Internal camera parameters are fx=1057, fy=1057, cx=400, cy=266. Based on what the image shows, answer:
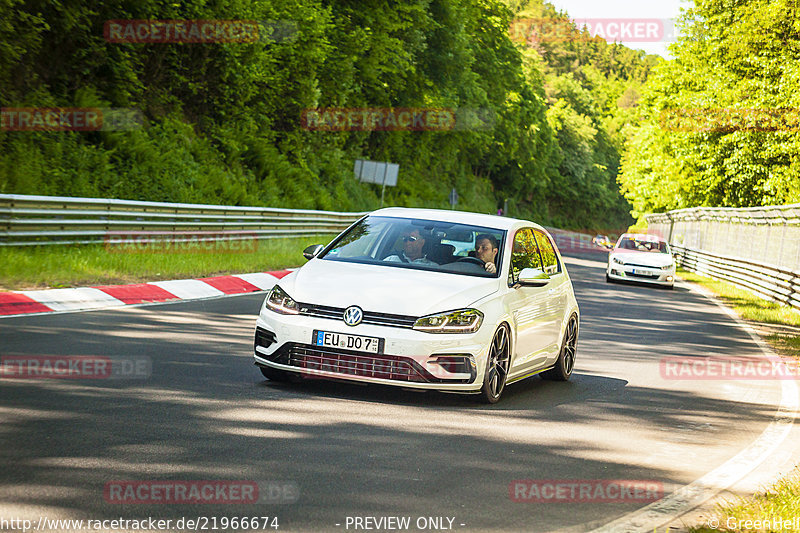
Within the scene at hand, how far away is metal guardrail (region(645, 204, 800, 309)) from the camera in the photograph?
25531 mm

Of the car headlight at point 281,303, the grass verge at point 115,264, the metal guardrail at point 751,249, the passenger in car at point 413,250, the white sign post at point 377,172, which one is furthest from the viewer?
the white sign post at point 377,172

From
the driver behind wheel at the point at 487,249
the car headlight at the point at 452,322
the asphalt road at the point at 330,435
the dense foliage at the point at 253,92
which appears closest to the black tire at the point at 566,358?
the asphalt road at the point at 330,435

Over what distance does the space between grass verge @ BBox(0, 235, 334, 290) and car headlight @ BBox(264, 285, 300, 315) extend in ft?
19.2

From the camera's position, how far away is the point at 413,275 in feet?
28.7

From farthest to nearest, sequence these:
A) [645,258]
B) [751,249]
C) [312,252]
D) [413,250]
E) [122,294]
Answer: [751,249] < [645,258] < [122,294] < [312,252] < [413,250]

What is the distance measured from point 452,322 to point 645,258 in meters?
23.3

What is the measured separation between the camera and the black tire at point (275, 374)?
8.64 metres

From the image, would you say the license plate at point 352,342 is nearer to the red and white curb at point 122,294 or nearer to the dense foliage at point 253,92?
the red and white curb at point 122,294

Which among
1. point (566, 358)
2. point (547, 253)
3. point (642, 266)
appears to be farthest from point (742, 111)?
point (566, 358)

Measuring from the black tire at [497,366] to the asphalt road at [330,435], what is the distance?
14cm

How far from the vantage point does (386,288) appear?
8.36 m

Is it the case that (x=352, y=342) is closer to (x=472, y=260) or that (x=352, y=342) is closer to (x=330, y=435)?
(x=330, y=435)

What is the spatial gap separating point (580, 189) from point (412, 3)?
7141 cm

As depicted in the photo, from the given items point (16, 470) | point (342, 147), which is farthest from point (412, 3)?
point (16, 470)
